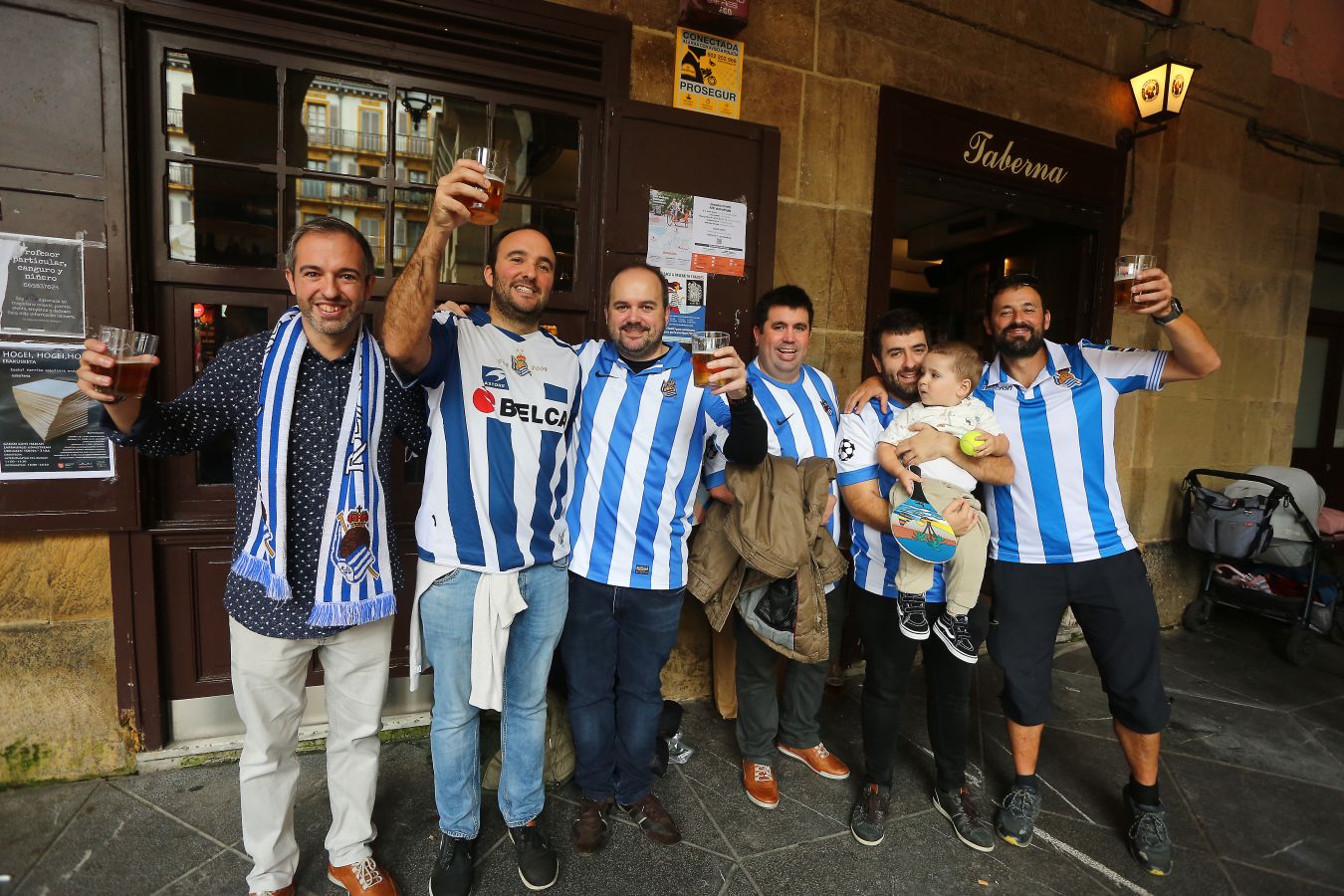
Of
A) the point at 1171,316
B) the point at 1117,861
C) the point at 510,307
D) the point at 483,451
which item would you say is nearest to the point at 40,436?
the point at 483,451

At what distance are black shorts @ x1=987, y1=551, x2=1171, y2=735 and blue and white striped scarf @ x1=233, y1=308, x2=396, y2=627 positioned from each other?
245 cm

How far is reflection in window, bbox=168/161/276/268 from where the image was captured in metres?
2.97

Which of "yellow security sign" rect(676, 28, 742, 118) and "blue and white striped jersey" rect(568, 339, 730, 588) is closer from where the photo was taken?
"blue and white striped jersey" rect(568, 339, 730, 588)

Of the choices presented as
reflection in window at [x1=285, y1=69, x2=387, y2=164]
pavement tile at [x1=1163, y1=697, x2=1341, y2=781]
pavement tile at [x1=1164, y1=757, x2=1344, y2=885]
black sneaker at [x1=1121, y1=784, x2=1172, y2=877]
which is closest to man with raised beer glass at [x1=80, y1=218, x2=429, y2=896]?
reflection in window at [x1=285, y1=69, x2=387, y2=164]

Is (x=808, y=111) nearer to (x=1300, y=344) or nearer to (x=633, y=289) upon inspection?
(x=633, y=289)

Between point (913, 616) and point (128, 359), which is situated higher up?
point (128, 359)

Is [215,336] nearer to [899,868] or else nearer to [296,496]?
[296,496]

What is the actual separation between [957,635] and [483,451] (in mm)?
1949

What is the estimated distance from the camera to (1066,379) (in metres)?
2.85

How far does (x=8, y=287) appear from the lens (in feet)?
8.71

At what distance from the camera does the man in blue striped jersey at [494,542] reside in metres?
2.33

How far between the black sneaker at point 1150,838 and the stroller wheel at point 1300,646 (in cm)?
287

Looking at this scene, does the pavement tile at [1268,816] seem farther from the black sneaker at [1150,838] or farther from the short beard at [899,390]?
the short beard at [899,390]

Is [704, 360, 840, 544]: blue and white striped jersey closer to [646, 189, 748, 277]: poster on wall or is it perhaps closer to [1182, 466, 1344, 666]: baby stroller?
[646, 189, 748, 277]: poster on wall
